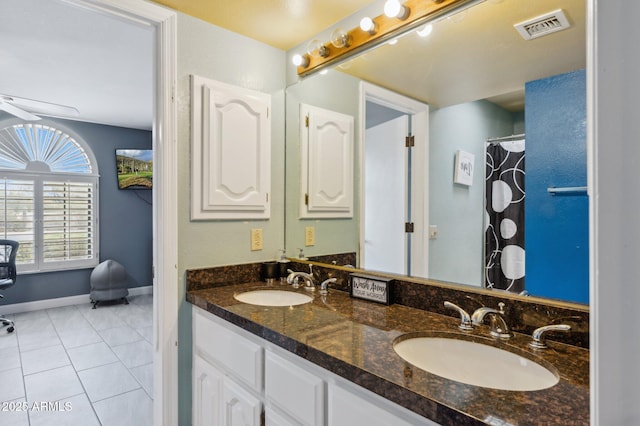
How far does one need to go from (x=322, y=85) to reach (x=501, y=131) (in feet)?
3.55

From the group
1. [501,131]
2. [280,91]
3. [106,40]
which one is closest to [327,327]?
[501,131]

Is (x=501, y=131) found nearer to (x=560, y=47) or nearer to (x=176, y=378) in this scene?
(x=560, y=47)

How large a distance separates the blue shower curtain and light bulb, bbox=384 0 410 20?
0.66m

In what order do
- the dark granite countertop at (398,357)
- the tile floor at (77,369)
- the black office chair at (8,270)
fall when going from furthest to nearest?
the black office chair at (8,270) < the tile floor at (77,369) < the dark granite countertop at (398,357)

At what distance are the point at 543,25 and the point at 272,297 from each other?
60.6 inches

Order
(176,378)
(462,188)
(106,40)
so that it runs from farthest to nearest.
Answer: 1. (106,40)
2. (176,378)
3. (462,188)

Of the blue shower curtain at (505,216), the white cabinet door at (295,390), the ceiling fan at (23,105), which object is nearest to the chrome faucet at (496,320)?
the blue shower curtain at (505,216)

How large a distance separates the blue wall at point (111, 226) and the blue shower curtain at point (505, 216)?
5068 mm

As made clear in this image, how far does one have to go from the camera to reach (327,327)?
4.00 feet

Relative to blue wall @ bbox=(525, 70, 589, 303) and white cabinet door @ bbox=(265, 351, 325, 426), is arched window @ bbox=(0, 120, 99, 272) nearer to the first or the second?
white cabinet door @ bbox=(265, 351, 325, 426)

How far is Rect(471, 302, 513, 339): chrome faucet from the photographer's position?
1108 millimetres

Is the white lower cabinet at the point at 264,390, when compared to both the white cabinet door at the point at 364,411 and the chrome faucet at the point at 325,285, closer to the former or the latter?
the white cabinet door at the point at 364,411

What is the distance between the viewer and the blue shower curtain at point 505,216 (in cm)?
118

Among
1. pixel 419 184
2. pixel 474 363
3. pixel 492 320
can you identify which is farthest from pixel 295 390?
pixel 419 184
